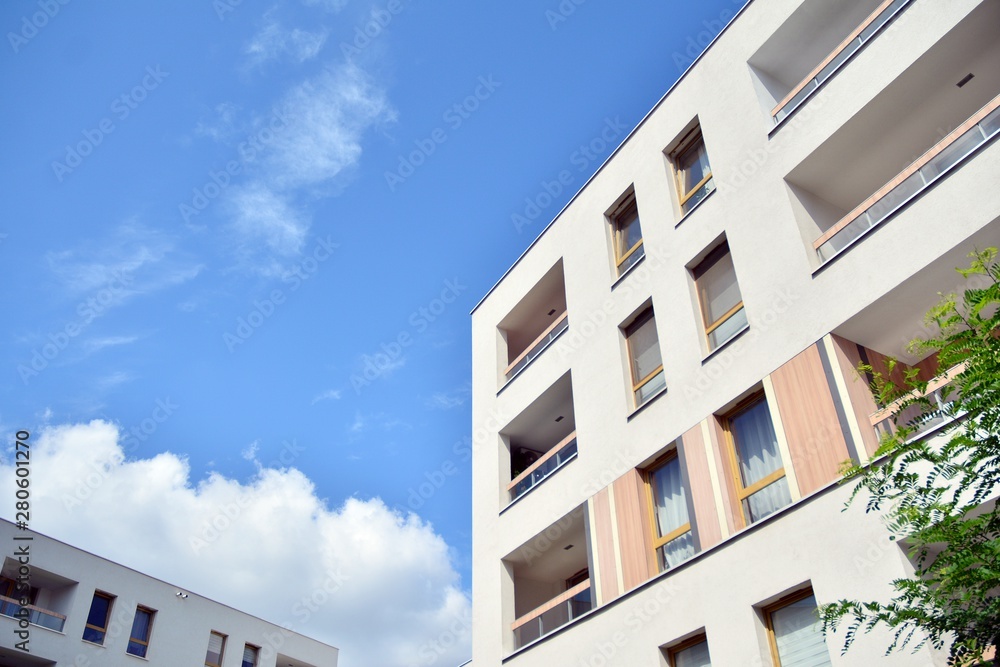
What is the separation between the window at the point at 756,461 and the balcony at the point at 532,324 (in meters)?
5.98

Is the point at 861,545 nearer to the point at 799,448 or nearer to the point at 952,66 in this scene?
the point at 799,448

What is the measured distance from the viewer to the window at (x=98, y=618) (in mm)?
27906

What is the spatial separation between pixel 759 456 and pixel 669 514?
6.76 ft

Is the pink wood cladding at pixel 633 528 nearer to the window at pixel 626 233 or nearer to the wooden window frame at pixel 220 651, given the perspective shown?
the window at pixel 626 233

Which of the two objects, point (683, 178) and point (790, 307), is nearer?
point (790, 307)

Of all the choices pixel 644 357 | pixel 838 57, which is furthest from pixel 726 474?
pixel 838 57

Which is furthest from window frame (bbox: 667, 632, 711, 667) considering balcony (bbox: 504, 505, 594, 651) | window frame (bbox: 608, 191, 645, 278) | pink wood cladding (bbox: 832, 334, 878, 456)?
window frame (bbox: 608, 191, 645, 278)

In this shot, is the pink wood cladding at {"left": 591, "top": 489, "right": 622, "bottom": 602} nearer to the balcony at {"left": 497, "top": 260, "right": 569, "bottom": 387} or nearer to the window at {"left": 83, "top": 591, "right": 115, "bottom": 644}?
the balcony at {"left": 497, "top": 260, "right": 569, "bottom": 387}

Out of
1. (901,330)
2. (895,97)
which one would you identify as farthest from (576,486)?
(895,97)

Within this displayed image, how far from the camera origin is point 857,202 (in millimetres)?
13492

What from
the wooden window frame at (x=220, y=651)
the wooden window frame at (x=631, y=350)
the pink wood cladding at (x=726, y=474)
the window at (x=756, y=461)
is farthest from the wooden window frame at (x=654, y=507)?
the wooden window frame at (x=220, y=651)

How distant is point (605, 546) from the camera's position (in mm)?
14234

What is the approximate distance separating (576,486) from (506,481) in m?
2.97

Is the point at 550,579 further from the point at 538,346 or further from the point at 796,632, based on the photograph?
the point at 796,632
